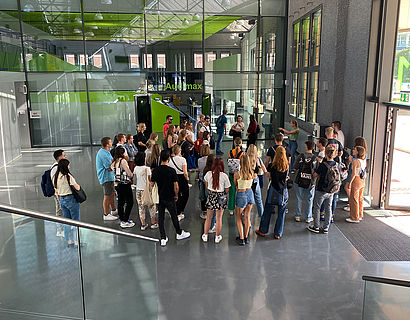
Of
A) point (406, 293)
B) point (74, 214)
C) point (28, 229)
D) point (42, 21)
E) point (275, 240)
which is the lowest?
point (275, 240)

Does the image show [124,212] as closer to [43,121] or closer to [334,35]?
[334,35]

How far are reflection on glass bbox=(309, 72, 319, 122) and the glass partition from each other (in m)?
9.53

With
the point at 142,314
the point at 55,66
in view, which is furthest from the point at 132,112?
the point at 142,314

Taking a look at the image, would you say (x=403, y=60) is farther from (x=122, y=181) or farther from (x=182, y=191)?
(x=122, y=181)

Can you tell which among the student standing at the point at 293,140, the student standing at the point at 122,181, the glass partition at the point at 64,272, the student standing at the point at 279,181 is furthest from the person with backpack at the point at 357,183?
the glass partition at the point at 64,272

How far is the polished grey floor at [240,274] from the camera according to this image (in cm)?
370

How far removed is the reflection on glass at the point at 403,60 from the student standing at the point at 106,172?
19.3 ft

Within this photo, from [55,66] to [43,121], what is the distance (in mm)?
2258

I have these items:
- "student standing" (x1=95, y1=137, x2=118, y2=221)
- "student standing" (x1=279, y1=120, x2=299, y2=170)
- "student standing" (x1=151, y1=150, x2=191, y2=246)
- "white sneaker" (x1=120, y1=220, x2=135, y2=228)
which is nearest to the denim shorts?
"student standing" (x1=151, y1=150, x2=191, y2=246)

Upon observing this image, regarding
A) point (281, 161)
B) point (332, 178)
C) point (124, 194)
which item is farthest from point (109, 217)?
point (332, 178)

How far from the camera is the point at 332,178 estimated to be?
6.97 meters

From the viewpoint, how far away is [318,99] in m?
11.7

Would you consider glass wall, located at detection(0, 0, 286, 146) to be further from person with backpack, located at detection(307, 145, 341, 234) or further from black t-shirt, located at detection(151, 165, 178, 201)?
black t-shirt, located at detection(151, 165, 178, 201)

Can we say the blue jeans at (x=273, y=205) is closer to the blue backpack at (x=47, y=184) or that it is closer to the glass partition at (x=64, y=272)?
the glass partition at (x=64, y=272)
